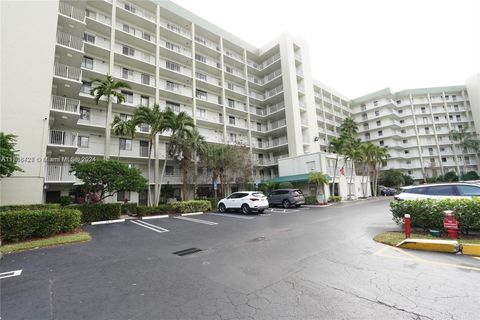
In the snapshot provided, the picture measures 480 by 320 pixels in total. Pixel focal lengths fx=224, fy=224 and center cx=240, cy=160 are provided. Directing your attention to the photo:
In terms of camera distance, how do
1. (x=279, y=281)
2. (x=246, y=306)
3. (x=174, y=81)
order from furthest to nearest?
(x=174, y=81)
(x=279, y=281)
(x=246, y=306)

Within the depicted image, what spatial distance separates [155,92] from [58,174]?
1420cm

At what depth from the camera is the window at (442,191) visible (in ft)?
31.6

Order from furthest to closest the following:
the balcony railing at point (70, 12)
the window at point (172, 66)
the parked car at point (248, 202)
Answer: the window at point (172, 66), the balcony railing at point (70, 12), the parked car at point (248, 202)

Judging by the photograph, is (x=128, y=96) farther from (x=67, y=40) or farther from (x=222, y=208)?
(x=222, y=208)

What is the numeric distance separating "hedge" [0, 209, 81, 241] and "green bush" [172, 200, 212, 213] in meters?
8.91

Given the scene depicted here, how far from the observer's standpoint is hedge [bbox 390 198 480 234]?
293 inches

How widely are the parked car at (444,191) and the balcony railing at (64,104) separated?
1011 inches

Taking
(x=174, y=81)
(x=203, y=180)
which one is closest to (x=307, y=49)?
(x=174, y=81)

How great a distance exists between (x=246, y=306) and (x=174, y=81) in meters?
32.6

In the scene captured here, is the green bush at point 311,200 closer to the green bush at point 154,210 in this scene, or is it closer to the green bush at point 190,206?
the green bush at point 190,206

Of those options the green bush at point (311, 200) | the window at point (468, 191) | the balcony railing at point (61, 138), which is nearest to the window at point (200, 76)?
the balcony railing at point (61, 138)

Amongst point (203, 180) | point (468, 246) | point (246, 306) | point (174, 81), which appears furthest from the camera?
point (174, 81)

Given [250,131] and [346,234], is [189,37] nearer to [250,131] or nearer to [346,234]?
[250,131]

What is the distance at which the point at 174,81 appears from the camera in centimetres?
3180
